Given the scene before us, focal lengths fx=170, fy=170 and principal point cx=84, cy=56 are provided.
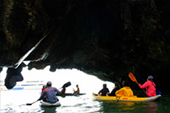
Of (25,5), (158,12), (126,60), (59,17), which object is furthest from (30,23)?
(158,12)

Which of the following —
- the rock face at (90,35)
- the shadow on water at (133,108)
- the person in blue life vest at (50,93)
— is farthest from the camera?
the rock face at (90,35)

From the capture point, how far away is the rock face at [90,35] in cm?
951

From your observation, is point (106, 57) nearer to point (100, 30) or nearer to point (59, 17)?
point (100, 30)

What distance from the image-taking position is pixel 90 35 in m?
16.9

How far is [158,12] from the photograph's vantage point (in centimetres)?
1423

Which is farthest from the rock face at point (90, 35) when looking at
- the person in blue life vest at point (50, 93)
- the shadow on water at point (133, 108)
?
the shadow on water at point (133, 108)

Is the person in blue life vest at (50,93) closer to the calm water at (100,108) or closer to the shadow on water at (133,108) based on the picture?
the calm water at (100,108)

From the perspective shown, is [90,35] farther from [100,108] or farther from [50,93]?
[100,108]

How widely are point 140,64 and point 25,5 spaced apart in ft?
34.4

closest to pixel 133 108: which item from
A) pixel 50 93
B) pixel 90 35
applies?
pixel 50 93

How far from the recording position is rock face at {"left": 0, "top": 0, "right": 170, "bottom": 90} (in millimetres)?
9508

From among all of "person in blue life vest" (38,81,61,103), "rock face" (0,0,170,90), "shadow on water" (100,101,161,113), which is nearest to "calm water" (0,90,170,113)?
"shadow on water" (100,101,161,113)

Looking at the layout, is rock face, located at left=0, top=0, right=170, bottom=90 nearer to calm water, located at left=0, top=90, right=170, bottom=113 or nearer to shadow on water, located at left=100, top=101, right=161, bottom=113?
calm water, located at left=0, top=90, right=170, bottom=113

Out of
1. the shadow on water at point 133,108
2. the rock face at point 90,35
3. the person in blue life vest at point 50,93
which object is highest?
the rock face at point 90,35
